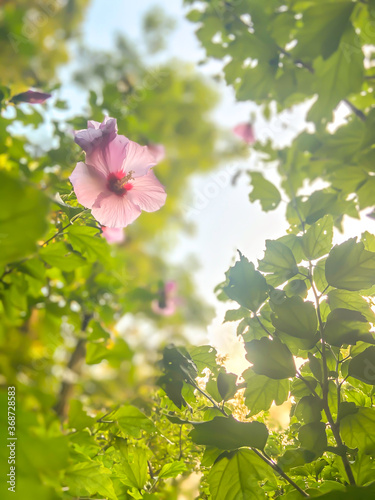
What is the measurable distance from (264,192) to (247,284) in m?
0.45

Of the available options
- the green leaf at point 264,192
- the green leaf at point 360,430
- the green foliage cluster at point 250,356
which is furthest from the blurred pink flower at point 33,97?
the green leaf at point 360,430

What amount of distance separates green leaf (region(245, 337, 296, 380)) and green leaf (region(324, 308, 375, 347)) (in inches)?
2.6

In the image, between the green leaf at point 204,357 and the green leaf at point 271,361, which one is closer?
the green leaf at point 271,361

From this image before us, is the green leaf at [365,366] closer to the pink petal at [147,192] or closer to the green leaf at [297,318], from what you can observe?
the green leaf at [297,318]

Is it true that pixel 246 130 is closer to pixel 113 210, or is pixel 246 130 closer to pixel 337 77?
pixel 337 77

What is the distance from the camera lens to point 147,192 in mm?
514

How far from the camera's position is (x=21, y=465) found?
0.17 metres

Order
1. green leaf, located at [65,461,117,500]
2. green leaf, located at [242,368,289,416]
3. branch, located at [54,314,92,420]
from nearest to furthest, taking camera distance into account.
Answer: green leaf, located at [65,461,117,500] → green leaf, located at [242,368,289,416] → branch, located at [54,314,92,420]

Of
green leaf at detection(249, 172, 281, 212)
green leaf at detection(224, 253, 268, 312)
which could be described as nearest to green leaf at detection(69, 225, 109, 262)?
green leaf at detection(224, 253, 268, 312)

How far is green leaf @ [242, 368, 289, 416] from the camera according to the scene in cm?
44

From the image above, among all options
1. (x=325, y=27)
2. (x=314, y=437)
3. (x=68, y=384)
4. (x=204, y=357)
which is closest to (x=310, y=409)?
(x=314, y=437)

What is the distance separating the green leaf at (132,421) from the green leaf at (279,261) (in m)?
0.28

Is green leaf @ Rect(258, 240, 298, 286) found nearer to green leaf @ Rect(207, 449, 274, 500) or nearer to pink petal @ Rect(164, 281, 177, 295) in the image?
green leaf @ Rect(207, 449, 274, 500)

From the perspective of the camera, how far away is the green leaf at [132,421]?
432 millimetres
